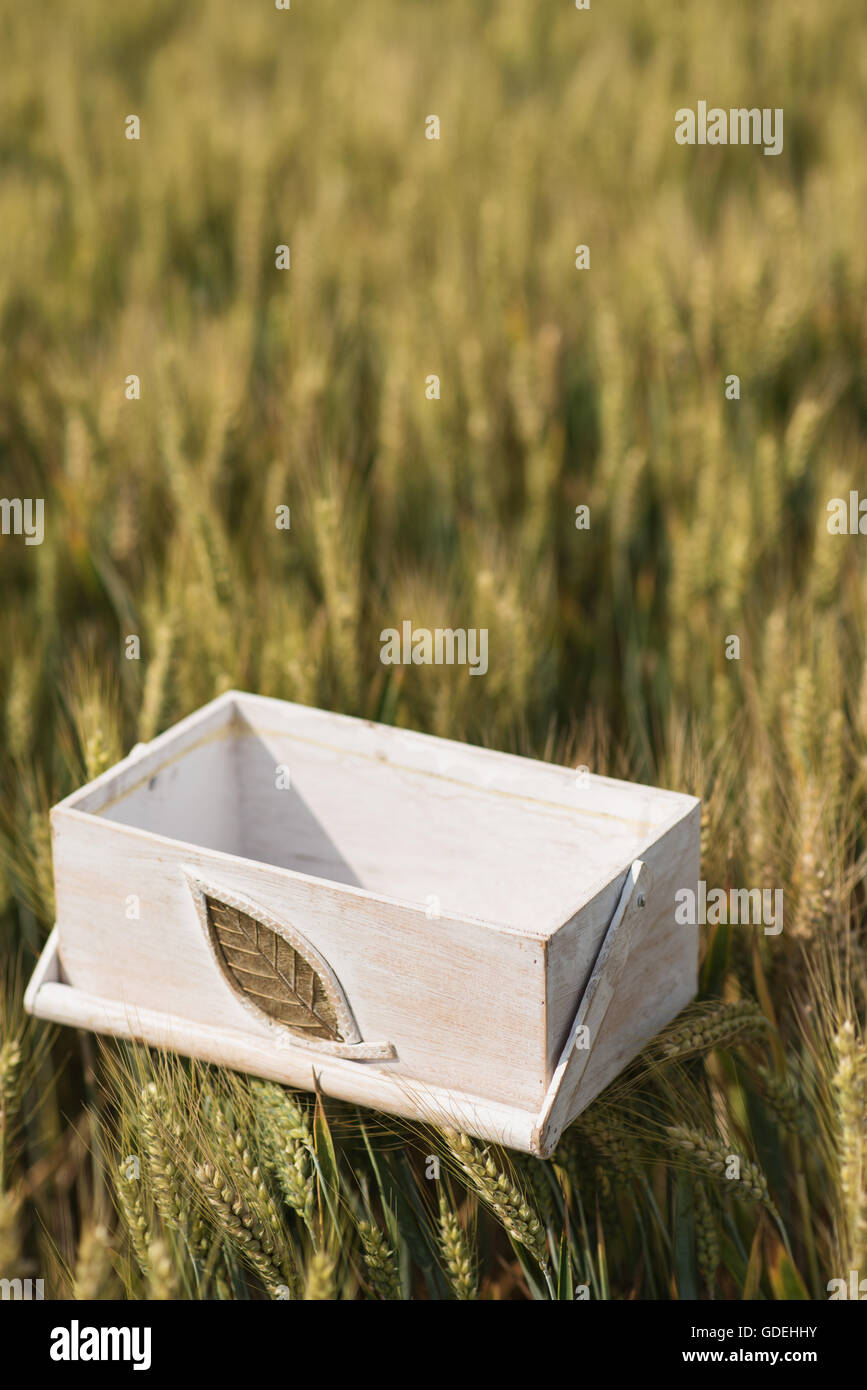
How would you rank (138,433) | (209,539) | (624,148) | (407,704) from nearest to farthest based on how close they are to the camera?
(407,704), (209,539), (138,433), (624,148)

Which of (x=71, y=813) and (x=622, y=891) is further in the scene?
(x=71, y=813)

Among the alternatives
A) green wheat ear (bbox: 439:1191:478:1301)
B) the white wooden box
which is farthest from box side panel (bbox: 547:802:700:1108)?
green wheat ear (bbox: 439:1191:478:1301)

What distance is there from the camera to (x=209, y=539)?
1992mm

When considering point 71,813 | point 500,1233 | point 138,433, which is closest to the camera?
point 71,813

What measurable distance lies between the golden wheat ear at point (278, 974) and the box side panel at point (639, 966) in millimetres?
159

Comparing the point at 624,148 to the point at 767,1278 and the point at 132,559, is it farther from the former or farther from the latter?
the point at 767,1278

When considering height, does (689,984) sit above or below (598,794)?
below

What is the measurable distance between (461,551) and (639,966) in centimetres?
114

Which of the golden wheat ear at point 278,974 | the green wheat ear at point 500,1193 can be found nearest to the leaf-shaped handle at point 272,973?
the golden wheat ear at point 278,974

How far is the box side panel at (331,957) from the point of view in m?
1.16

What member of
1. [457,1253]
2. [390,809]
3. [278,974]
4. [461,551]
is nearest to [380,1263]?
[457,1253]

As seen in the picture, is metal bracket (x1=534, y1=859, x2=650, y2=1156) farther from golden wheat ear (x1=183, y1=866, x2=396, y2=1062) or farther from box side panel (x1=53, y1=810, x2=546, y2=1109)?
golden wheat ear (x1=183, y1=866, x2=396, y2=1062)
